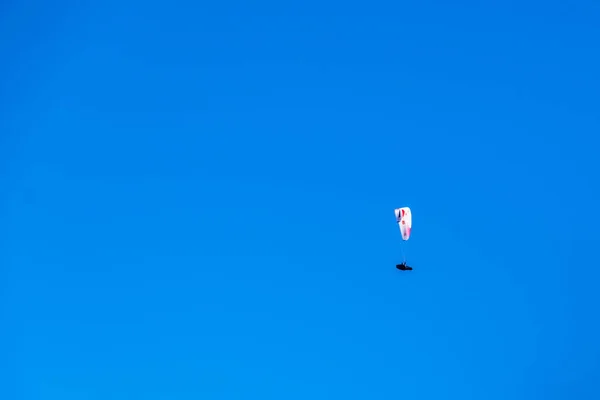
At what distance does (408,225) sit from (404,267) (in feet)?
3.57

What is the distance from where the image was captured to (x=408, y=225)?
57.2 feet

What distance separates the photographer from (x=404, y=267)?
17859 millimetres
